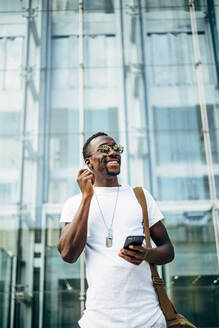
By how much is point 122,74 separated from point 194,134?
176cm

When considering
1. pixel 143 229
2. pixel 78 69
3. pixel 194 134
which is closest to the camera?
pixel 143 229

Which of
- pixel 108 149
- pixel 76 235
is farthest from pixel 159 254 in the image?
pixel 108 149

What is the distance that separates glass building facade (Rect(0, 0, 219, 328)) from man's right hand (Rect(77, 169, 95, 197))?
16.1 feet

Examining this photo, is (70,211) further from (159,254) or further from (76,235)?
(159,254)

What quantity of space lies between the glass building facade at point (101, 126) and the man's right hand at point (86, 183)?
16.1 feet

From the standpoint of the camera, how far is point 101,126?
7891mm

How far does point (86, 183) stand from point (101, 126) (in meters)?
5.59

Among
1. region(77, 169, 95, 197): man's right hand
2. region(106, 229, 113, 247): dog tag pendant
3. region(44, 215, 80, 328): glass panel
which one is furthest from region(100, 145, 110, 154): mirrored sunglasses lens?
region(44, 215, 80, 328): glass panel

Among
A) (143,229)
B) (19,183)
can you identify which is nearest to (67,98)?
(19,183)

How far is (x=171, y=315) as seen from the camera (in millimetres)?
2232

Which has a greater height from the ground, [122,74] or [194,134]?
[122,74]

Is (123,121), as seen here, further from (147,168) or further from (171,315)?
(171,315)

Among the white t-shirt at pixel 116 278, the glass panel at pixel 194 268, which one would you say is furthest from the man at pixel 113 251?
the glass panel at pixel 194 268

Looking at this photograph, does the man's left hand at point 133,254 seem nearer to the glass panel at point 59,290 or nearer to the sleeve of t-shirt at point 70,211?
the sleeve of t-shirt at point 70,211
